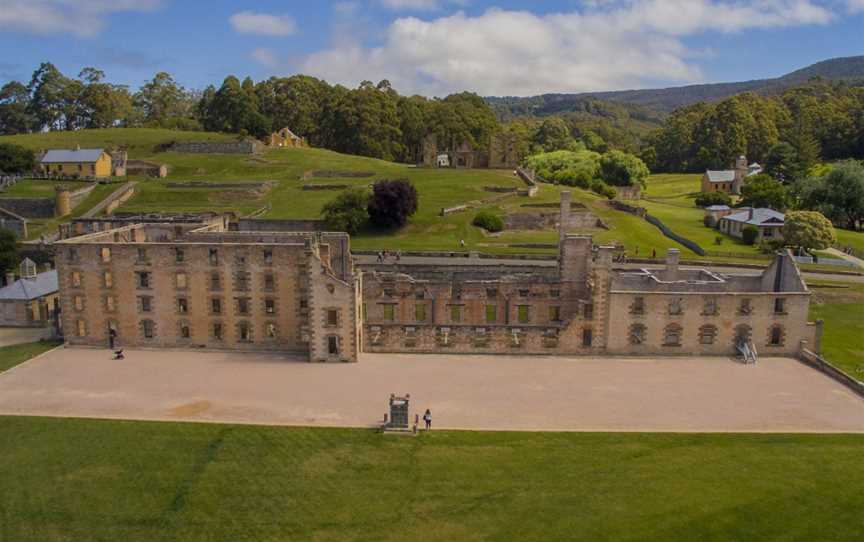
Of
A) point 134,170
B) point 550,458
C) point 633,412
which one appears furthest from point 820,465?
point 134,170

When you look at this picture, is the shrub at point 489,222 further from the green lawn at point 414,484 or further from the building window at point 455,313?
the green lawn at point 414,484

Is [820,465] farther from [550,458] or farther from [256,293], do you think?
[256,293]

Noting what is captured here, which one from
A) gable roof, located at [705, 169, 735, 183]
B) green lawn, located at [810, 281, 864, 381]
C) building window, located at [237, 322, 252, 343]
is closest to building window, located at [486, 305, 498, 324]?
building window, located at [237, 322, 252, 343]

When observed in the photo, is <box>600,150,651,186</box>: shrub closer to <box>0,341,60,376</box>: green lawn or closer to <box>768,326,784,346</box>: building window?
<box>768,326,784,346</box>: building window

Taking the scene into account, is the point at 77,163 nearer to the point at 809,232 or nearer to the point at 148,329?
the point at 148,329

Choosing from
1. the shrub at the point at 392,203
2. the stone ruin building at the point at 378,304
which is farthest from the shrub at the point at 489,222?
the stone ruin building at the point at 378,304

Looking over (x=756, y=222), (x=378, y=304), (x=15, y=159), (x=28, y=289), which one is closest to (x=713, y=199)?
(x=756, y=222)

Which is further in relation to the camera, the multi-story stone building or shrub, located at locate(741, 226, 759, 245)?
shrub, located at locate(741, 226, 759, 245)
